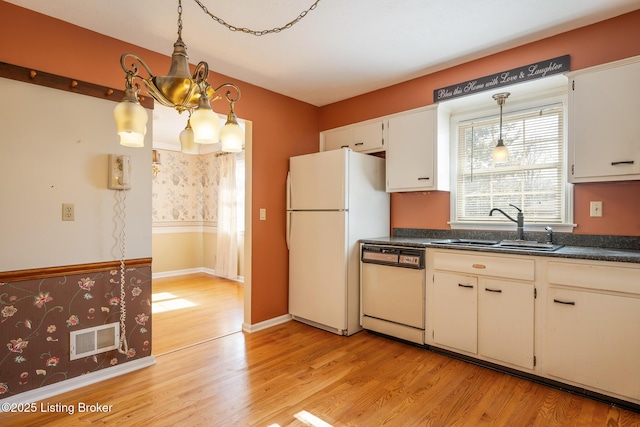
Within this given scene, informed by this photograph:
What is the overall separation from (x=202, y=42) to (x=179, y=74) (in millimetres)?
1520

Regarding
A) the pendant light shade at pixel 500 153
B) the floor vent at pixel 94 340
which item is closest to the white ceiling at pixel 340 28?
the pendant light shade at pixel 500 153

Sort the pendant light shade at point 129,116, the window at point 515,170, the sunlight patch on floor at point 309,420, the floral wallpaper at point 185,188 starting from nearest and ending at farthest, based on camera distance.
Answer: the pendant light shade at point 129,116, the sunlight patch on floor at point 309,420, the window at point 515,170, the floral wallpaper at point 185,188

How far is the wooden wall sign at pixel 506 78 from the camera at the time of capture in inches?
100

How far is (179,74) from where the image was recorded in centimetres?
139

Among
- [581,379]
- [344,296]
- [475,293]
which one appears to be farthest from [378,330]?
[581,379]

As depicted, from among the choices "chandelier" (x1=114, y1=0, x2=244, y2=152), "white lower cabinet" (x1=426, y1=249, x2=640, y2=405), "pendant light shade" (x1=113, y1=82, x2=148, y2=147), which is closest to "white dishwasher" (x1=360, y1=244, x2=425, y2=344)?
"white lower cabinet" (x1=426, y1=249, x2=640, y2=405)

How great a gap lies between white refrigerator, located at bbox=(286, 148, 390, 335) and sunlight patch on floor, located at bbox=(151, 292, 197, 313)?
1530 millimetres

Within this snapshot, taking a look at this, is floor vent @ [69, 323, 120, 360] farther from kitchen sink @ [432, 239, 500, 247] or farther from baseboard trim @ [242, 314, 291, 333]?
kitchen sink @ [432, 239, 500, 247]

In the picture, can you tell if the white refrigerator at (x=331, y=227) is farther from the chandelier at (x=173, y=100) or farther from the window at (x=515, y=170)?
the chandelier at (x=173, y=100)

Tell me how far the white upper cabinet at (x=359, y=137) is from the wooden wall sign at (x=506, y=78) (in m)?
0.64

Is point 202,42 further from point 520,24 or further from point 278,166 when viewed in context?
point 520,24

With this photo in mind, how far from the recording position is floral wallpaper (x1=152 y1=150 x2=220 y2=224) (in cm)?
598

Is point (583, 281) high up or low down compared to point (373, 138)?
down

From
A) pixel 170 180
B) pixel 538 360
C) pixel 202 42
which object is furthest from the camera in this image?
pixel 170 180
